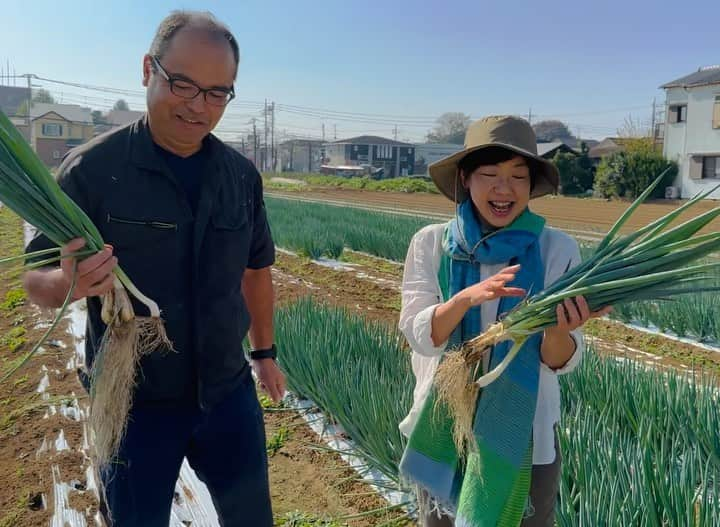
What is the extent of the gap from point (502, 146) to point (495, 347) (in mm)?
465

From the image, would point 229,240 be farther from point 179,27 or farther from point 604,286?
point 604,286

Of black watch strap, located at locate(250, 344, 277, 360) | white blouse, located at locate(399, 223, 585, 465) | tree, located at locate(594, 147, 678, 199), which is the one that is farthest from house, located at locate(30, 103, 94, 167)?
white blouse, located at locate(399, 223, 585, 465)

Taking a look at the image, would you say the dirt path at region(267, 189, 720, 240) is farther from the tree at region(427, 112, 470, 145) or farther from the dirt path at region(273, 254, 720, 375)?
the tree at region(427, 112, 470, 145)

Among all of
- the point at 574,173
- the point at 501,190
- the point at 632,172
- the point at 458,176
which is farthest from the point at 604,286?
the point at 574,173

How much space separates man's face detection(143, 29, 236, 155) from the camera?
4.35ft

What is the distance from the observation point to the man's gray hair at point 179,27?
1.34 metres

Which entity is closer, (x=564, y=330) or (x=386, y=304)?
(x=564, y=330)

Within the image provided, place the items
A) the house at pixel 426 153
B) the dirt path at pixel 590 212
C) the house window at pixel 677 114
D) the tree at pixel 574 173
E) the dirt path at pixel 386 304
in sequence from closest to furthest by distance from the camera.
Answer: the dirt path at pixel 386 304 < the dirt path at pixel 590 212 < the house window at pixel 677 114 < the tree at pixel 574 173 < the house at pixel 426 153

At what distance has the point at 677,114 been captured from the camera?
2681 centimetres

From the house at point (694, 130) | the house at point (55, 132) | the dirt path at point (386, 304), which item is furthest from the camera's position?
the house at point (55, 132)

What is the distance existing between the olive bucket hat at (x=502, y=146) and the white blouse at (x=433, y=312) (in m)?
0.15

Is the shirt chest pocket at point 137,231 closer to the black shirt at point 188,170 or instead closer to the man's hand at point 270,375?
the black shirt at point 188,170

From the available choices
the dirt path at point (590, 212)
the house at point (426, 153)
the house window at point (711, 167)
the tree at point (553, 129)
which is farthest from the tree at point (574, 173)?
the tree at point (553, 129)

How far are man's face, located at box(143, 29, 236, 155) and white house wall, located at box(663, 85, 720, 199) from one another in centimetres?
2681
